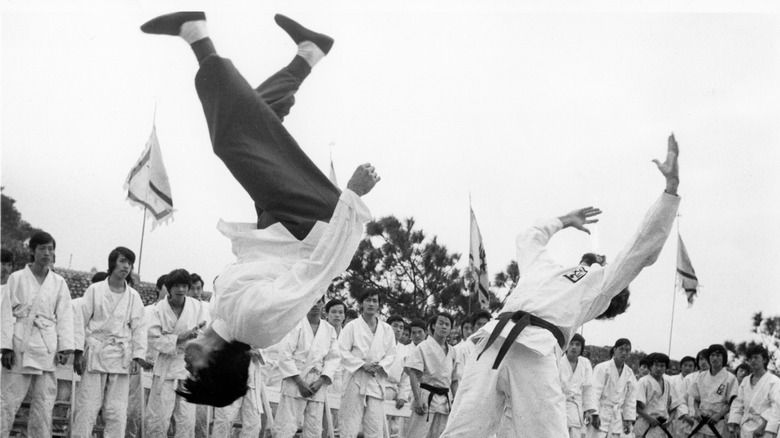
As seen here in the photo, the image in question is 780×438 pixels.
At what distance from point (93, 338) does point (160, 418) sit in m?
1.14

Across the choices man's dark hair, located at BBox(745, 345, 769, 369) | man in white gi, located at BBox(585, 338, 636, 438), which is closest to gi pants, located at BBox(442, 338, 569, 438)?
man in white gi, located at BBox(585, 338, 636, 438)

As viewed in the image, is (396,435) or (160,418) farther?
(396,435)

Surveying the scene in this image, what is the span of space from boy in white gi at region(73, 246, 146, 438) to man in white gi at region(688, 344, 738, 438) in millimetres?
7534

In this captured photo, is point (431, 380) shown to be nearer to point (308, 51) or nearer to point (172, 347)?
point (172, 347)

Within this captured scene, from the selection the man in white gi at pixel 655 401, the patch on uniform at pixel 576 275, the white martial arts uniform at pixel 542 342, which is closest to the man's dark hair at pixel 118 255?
the white martial arts uniform at pixel 542 342

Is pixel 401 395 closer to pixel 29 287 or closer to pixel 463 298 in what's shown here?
pixel 29 287

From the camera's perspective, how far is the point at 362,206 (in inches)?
176

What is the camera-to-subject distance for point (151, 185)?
35.7ft

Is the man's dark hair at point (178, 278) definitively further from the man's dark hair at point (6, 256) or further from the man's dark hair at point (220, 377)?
the man's dark hair at point (220, 377)

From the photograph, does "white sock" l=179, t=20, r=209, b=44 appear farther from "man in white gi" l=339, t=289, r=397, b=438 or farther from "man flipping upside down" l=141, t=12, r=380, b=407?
"man in white gi" l=339, t=289, r=397, b=438

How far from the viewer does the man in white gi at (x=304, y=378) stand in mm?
8945

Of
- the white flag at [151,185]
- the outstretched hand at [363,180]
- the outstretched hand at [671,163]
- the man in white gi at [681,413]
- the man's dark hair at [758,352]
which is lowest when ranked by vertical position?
the man in white gi at [681,413]

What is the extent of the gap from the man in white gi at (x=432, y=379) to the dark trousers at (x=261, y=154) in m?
5.20

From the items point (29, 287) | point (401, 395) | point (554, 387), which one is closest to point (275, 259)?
point (554, 387)
